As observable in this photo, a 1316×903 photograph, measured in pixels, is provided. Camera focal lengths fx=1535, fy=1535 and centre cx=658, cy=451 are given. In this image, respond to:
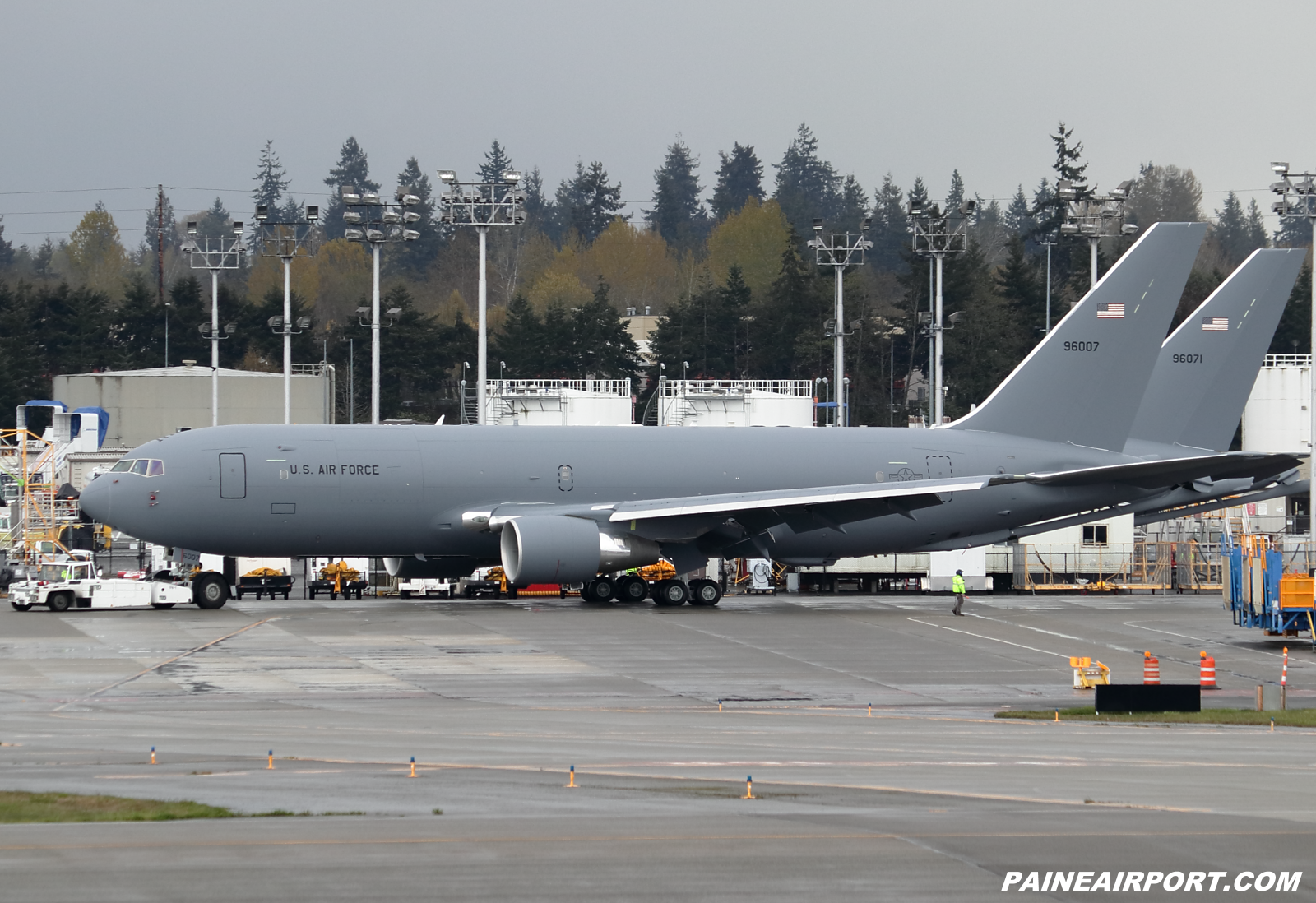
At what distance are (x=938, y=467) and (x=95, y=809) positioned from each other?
33.8 meters

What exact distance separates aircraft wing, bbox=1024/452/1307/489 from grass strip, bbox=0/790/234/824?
29.6m

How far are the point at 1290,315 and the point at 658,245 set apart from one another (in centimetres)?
8253

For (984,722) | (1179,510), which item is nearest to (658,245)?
(1179,510)

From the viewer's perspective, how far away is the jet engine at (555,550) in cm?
3969

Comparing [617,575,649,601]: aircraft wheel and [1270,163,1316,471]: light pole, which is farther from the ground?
[1270,163,1316,471]: light pole

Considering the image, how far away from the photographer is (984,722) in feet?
76.5

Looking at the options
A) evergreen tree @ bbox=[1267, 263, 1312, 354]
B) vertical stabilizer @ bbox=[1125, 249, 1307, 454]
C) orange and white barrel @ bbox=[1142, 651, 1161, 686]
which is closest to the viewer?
orange and white barrel @ bbox=[1142, 651, 1161, 686]

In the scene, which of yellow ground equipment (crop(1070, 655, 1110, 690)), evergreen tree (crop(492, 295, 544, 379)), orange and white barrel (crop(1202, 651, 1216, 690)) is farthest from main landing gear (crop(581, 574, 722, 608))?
evergreen tree (crop(492, 295, 544, 379))

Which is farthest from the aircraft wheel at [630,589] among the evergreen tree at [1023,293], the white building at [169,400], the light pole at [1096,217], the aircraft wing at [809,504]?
the evergreen tree at [1023,293]

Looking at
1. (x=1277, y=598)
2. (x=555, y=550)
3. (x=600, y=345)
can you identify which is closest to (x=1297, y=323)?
(x=600, y=345)

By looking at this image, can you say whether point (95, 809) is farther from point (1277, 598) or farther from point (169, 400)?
point (169, 400)

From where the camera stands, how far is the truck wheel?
136 feet

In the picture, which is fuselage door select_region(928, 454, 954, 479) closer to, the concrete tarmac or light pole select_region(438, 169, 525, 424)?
the concrete tarmac

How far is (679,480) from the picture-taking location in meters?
43.6
